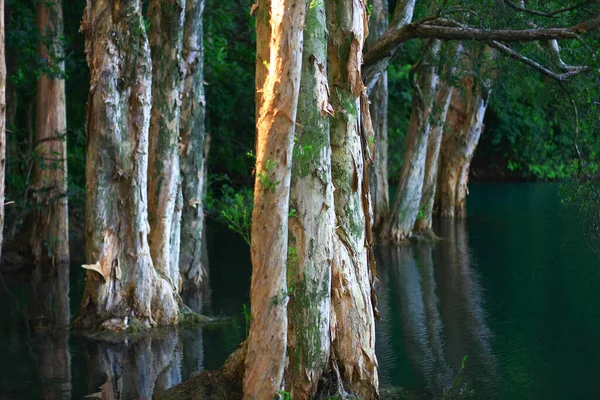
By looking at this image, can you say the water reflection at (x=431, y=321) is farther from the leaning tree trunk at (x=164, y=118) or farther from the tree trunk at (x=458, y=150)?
the tree trunk at (x=458, y=150)

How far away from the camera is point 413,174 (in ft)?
68.9

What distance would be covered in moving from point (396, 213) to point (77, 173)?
8048 millimetres

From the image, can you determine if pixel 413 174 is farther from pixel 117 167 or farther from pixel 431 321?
pixel 117 167

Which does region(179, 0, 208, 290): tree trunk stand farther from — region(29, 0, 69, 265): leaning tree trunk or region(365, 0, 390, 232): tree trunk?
region(365, 0, 390, 232): tree trunk

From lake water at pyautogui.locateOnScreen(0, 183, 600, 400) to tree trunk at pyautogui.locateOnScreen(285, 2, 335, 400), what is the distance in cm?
188

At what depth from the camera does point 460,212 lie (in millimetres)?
26906

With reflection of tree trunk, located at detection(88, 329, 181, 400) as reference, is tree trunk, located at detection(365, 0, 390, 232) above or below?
above

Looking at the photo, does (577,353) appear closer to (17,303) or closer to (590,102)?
(590,102)

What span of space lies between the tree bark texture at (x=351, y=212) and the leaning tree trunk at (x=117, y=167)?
4.26 metres

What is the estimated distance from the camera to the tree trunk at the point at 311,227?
7227 mm

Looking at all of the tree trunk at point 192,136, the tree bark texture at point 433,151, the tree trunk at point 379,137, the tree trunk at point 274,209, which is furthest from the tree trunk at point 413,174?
the tree trunk at point 274,209

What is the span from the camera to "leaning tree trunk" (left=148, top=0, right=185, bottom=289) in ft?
40.7

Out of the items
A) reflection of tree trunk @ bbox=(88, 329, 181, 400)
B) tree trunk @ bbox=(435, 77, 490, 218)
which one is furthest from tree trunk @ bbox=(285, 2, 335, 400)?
tree trunk @ bbox=(435, 77, 490, 218)

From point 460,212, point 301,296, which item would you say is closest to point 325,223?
point 301,296
